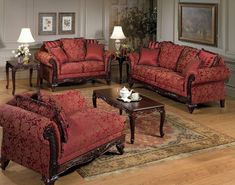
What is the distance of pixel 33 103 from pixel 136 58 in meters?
4.35

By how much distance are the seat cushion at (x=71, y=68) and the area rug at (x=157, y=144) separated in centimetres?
241

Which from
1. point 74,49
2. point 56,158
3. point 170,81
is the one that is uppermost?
point 74,49

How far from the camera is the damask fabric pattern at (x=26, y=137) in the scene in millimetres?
3660

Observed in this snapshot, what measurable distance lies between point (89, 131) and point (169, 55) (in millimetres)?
3969

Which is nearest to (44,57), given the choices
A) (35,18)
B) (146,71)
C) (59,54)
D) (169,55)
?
(59,54)

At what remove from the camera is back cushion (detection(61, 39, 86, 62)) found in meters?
8.33

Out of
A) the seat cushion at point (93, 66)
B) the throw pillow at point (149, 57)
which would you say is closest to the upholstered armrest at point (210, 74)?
the throw pillow at point (149, 57)

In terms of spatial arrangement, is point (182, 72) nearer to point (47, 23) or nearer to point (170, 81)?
point (170, 81)

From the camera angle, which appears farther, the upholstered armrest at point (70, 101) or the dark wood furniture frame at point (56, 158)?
the upholstered armrest at point (70, 101)

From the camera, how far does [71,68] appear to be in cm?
797

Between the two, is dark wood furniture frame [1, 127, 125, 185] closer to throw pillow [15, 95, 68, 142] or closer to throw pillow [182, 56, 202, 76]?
throw pillow [15, 95, 68, 142]

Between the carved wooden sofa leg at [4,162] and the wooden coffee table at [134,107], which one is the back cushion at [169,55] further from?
the carved wooden sofa leg at [4,162]

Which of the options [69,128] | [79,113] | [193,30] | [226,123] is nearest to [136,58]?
[193,30]

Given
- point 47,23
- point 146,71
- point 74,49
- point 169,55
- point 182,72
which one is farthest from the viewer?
point 47,23
